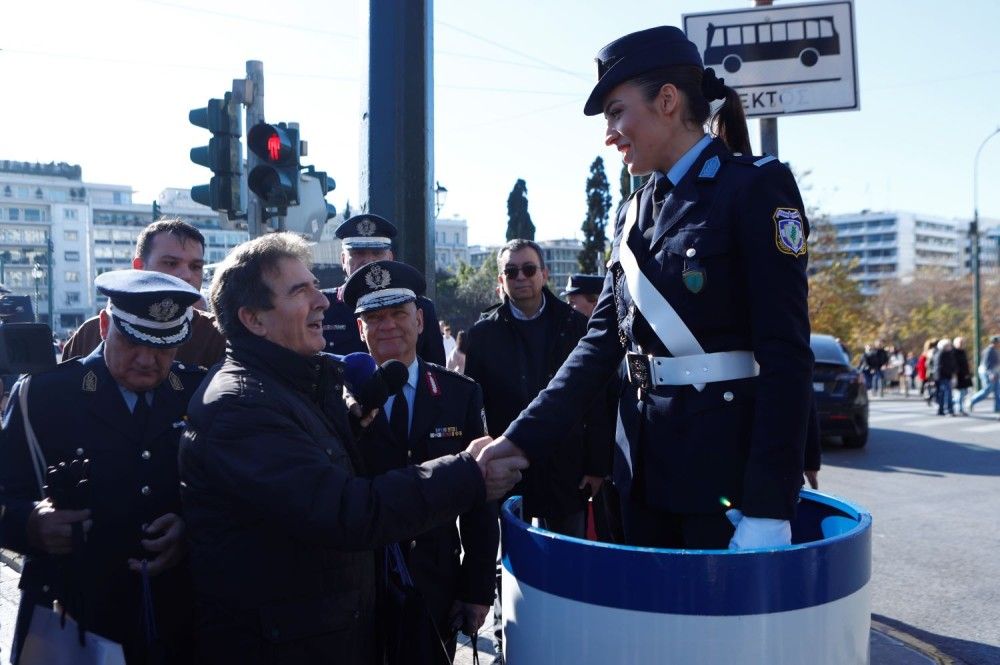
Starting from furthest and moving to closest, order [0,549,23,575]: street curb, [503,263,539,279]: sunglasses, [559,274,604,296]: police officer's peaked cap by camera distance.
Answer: [559,274,604,296]: police officer's peaked cap < [0,549,23,575]: street curb < [503,263,539,279]: sunglasses

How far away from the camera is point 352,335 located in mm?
4625

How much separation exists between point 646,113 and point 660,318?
548 millimetres

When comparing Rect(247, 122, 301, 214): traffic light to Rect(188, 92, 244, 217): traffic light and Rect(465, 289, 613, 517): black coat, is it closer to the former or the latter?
Rect(188, 92, 244, 217): traffic light

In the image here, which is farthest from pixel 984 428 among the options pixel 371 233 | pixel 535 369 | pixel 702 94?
pixel 702 94

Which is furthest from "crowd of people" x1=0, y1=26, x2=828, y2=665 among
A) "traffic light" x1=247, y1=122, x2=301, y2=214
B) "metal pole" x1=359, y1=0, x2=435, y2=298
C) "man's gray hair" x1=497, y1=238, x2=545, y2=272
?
"traffic light" x1=247, y1=122, x2=301, y2=214

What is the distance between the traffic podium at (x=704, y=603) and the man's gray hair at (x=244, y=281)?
3.37 ft

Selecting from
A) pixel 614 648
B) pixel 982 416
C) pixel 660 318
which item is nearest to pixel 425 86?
pixel 660 318

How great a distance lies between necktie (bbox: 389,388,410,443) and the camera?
3.17 m

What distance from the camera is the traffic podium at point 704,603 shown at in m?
1.77

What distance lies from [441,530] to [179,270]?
1.89m

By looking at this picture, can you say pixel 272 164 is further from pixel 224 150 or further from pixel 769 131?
pixel 769 131

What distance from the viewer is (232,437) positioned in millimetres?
2146

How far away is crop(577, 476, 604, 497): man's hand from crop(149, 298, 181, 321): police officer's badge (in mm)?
2632

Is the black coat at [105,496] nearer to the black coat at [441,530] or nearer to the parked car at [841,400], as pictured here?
the black coat at [441,530]
